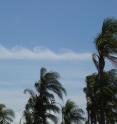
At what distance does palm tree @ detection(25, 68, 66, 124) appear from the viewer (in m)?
42.2

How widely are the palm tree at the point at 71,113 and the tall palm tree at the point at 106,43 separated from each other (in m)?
35.7

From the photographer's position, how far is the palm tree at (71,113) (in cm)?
6034

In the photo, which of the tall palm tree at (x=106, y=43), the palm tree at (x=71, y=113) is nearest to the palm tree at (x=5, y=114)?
the palm tree at (x=71, y=113)

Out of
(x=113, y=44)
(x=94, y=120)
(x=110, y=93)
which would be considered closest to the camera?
(x=113, y=44)

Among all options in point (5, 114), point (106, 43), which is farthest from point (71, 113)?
point (106, 43)

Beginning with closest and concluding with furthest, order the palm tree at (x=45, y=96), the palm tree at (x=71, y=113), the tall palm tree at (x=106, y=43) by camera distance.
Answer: the tall palm tree at (x=106, y=43) → the palm tree at (x=45, y=96) → the palm tree at (x=71, y=113)

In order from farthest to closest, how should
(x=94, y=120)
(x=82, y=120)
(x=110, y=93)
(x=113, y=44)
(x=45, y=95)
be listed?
(x=82, y=120), (x=94, y=120), (x=45, y=95), (x=110, y=93), (x=113, y=44)

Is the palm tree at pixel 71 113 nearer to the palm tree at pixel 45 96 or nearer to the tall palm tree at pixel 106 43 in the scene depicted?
the palm tree at pixel 45 96

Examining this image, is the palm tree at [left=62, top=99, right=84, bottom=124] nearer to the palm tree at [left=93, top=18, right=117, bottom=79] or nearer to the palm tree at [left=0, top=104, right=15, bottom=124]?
the palm tree at [left=0, top=104, right=15, bottom=124]

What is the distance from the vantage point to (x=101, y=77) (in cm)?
2464

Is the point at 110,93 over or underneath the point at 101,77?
over

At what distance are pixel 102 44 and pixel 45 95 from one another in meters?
18.7

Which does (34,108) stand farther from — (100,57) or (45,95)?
(100,57)

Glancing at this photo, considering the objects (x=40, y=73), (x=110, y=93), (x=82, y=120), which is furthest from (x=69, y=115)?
(x=110, y=93)
